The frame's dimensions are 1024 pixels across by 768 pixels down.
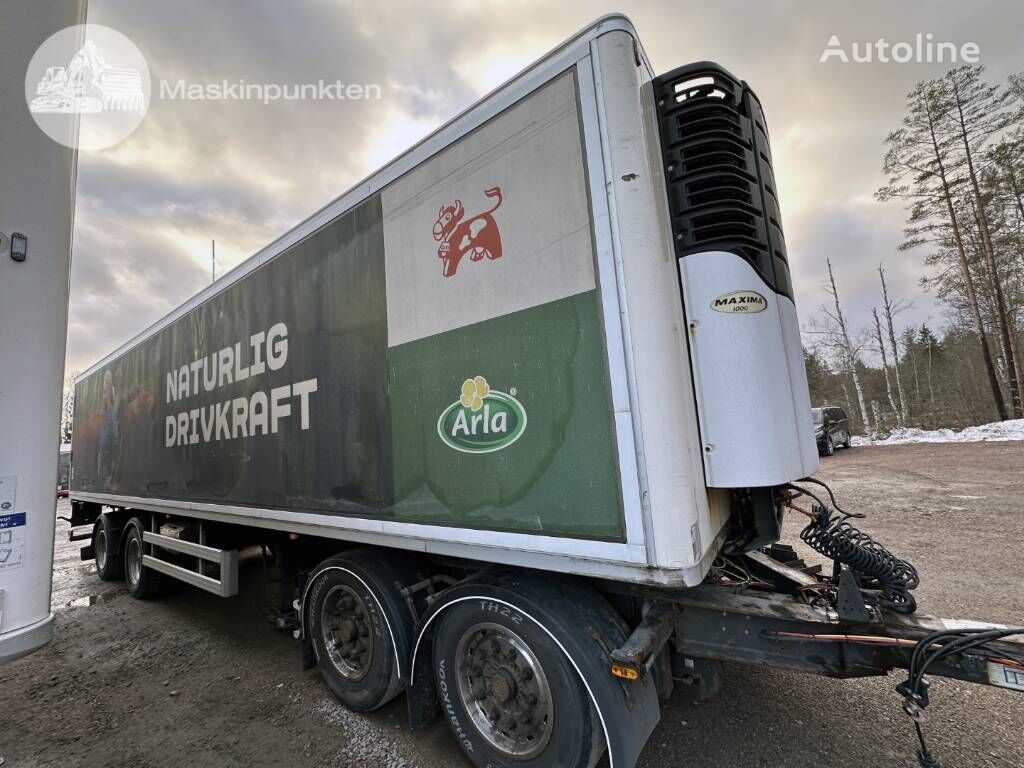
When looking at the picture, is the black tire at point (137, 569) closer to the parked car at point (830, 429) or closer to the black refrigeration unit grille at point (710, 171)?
the black refrigeration unit grille at point (710, 171)

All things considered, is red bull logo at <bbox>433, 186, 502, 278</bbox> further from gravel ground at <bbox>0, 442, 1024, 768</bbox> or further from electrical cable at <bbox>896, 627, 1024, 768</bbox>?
gravel ground at <bbox>0, 442, 1024, 768</bbox>

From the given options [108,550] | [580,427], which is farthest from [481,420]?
[108,550]

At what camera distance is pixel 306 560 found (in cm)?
399

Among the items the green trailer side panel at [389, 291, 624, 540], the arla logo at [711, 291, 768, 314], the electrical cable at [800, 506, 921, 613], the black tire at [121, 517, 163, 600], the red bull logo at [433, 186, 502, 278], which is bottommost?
the black tire at [121, 517, 163, 600]

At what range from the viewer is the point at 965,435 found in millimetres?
16344

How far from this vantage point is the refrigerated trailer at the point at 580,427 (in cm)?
188

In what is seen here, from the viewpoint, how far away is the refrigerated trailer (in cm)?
188

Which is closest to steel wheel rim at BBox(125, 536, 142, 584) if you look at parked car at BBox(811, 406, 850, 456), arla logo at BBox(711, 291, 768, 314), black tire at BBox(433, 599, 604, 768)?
black tire at BBox(433, 599, 604, 768)

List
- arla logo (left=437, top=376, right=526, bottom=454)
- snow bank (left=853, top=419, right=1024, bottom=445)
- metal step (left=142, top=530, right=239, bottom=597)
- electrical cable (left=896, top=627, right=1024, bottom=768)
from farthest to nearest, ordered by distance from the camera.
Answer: snow bank (left=853, top=419, right=1024, bottom=445), metal step (left=142, top=530, right=239, bottom=597), arla logo (left=437, top=376, right=526, bottom=454), electrical cable (left=896, top=627, right=1024, bottom=768)

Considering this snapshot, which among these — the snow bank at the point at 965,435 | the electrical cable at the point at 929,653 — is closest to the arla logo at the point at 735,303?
the electrical cable at the point at 929,653

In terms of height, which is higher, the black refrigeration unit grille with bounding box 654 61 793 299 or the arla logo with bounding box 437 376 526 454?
the black refrigeration unit grille with bounding box 654 61 793 299

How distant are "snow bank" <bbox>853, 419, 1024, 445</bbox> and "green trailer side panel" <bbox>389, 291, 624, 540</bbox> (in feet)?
63.1

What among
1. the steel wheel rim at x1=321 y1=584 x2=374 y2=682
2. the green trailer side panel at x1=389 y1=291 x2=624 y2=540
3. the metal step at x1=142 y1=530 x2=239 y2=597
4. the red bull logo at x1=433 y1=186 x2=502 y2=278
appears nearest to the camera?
the green trailer side panel at x1=389 y1=291 x2=624 y2=540

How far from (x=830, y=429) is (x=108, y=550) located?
778 inches
